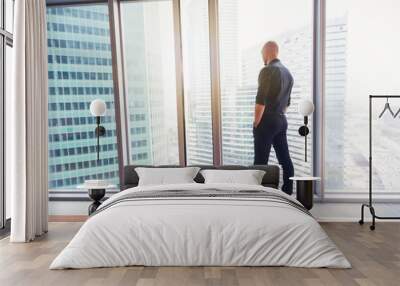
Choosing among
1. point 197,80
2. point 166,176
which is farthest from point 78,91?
point 166,176

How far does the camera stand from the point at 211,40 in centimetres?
668

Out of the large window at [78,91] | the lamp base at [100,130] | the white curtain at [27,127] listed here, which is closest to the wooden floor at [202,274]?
the white curtain at [27,127]

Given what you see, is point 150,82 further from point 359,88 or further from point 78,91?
point 359,88

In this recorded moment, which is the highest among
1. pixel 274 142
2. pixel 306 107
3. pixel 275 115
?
pixel 306 107

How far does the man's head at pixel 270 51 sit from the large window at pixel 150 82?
1276 millimetres

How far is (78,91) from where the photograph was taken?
277 inches

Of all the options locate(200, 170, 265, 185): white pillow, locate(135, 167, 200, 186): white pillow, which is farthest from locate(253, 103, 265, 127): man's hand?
locate(135, 167, 200, 186): white pillow

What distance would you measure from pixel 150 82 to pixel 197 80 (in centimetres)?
66

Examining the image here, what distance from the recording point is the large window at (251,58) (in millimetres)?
6641

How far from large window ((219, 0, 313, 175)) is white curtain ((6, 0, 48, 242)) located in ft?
8.27

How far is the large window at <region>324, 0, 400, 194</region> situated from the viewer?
21.2ft

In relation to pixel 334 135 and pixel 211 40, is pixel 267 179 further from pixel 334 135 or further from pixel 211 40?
pixel 211 40

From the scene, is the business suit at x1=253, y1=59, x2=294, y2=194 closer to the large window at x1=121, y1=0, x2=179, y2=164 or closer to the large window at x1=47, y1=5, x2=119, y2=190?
the large window at x1=121, y1=0, x2=179, y2=164

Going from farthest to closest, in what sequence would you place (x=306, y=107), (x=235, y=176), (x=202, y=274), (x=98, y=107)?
(x=98, y=107)
(x=306, y=107)
(x=235, y=176)
(x=202, y=274)
